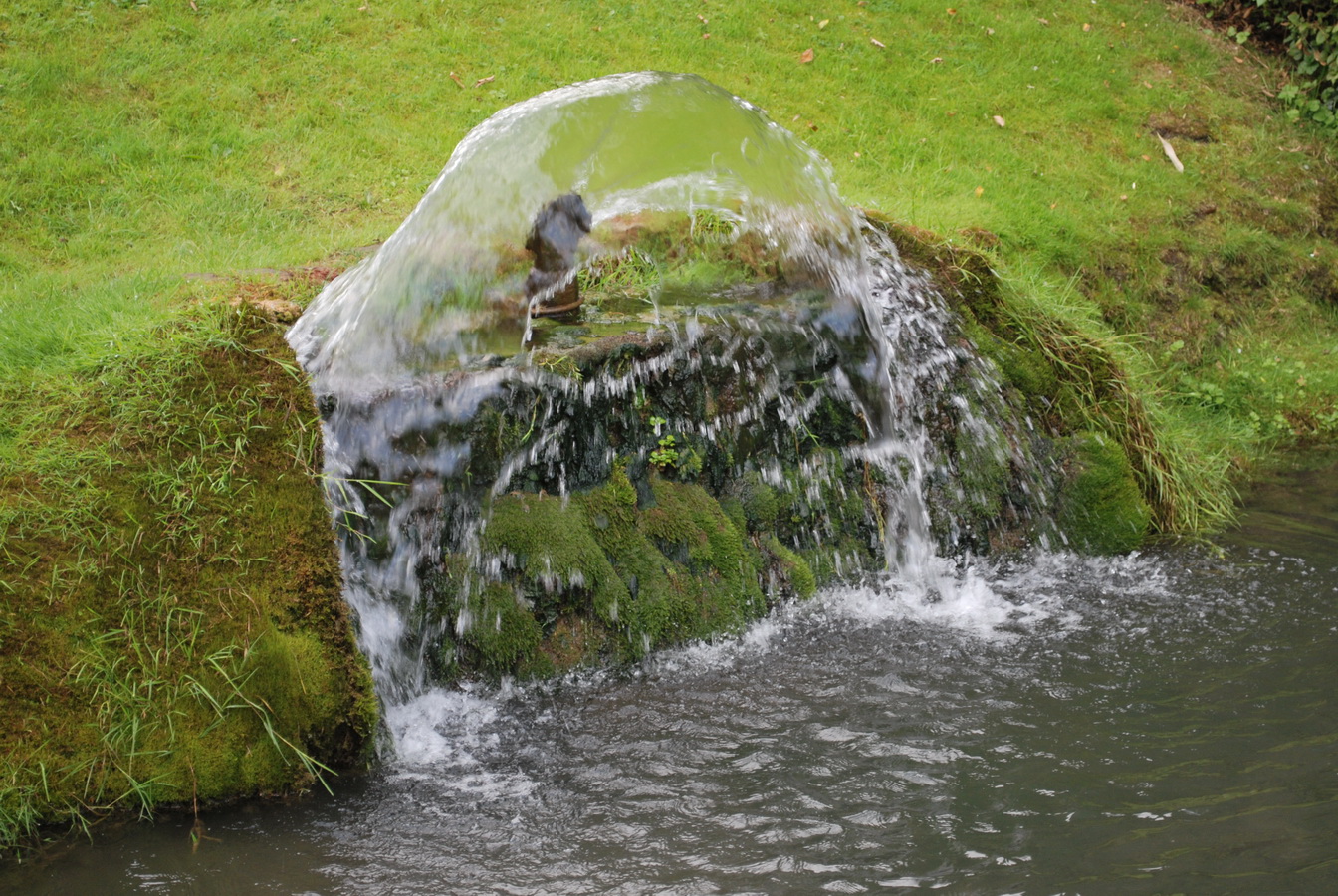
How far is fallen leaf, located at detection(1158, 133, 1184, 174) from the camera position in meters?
9.90

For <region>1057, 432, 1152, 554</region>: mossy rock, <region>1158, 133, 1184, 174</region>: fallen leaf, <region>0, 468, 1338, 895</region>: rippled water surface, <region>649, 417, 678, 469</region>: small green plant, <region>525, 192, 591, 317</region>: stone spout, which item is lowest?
<region>0, 468, 1338, 895</region>: rippled water surface

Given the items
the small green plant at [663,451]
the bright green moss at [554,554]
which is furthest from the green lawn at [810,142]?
the small green plant at [663,451]

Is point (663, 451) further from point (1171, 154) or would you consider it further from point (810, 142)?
point (1171, 154)

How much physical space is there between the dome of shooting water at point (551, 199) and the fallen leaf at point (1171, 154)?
576cm

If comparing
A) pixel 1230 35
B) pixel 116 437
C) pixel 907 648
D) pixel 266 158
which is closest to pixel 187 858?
pixel 116 437

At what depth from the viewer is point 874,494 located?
5.60m

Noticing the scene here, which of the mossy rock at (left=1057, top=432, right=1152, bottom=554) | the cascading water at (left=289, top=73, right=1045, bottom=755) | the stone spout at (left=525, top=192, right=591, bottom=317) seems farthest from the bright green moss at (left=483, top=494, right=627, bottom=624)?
the mossy rock at (left=1057, top=432, right=1152, bottom=554)

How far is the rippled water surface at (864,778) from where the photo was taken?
126 inches

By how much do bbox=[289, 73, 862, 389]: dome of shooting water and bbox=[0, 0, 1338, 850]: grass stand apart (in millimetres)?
598

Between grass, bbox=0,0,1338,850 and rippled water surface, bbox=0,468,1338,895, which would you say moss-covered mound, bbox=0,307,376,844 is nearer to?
grass, bbox=0,0,1338,850

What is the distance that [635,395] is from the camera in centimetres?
501

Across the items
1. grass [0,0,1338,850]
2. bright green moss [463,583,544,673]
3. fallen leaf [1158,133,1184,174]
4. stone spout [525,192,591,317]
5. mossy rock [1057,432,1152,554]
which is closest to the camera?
grass [0,0,1338,850]

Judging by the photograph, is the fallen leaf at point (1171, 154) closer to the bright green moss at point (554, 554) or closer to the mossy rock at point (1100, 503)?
the mossy rock at point (1100, 503)

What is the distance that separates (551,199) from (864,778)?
3428 mm
